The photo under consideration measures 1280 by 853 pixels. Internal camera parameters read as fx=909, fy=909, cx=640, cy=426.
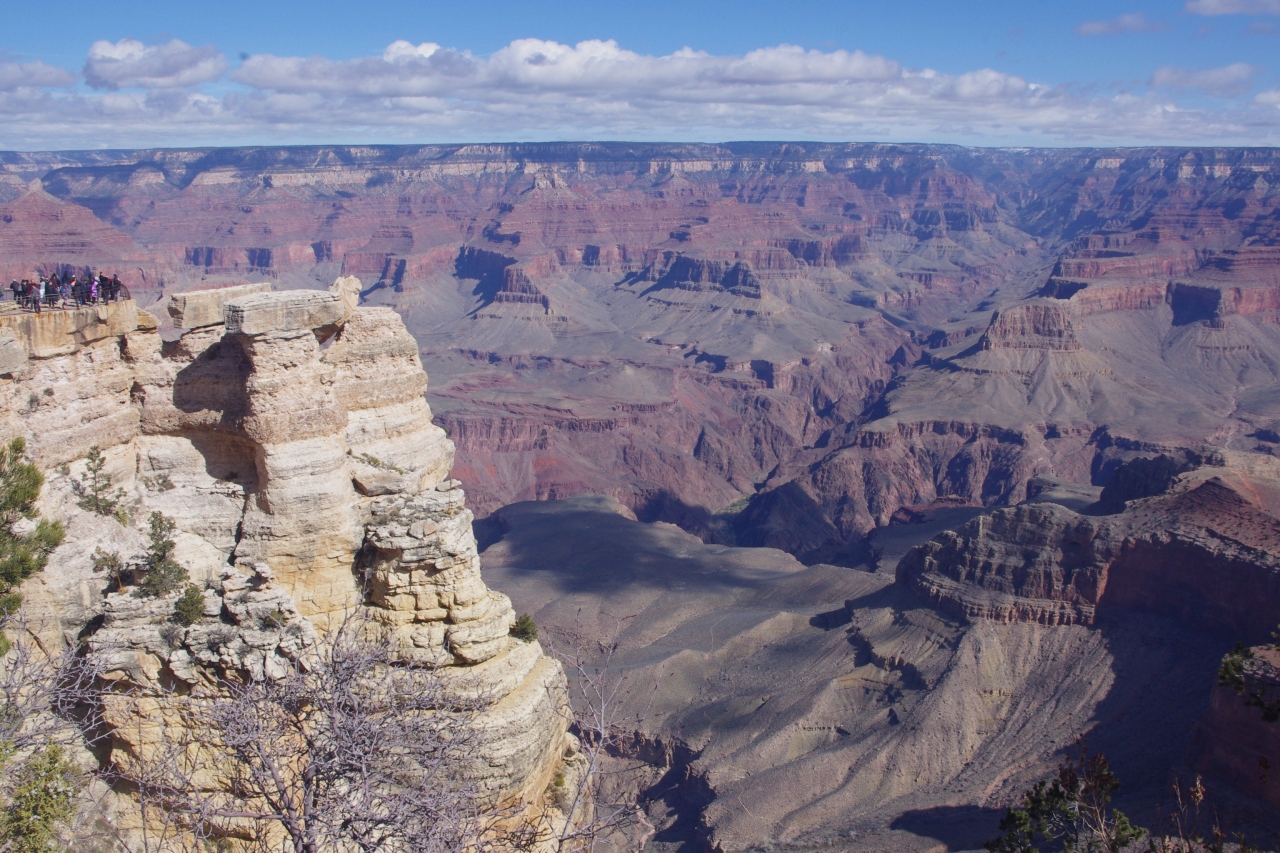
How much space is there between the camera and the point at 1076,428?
116 m

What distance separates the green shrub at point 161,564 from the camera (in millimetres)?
16328

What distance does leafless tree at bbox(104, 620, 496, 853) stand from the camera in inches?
490

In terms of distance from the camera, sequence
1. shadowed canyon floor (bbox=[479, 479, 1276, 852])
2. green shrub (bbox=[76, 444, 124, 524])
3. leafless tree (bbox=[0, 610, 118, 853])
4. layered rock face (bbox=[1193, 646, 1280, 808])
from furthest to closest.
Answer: shadowed canyon floor (bbox=[479, 479, 1276, 852]), layered rock face (bbox=[1193, 646, 1280, 808]), green shrub (bbox=[76, 444, 124, 524]), leafless tree (bbox=[0, 610, 118, 853])

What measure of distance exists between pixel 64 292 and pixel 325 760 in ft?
41.4

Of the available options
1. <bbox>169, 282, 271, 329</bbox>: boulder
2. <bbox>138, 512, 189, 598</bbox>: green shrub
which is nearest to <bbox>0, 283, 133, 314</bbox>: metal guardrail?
<bbox>169, 282, 271, 329</bbox>: boulder

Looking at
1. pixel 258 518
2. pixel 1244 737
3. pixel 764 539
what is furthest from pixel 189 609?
pixel 764 539

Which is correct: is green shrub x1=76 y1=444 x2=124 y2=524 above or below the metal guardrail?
below

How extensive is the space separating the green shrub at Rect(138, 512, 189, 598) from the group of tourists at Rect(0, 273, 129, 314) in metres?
4.84

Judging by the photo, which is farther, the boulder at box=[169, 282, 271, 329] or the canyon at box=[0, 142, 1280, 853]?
the boulder at box=[169, 282, 271, 329]

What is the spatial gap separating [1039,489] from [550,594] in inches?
1872

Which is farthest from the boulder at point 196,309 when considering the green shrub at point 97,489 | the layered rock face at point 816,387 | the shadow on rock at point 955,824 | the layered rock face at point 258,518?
the layered rock face at point 816,387

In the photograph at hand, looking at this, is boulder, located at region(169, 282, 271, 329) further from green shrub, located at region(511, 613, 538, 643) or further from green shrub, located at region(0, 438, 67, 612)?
green shrub, located at region(511, 613, 538, 643)

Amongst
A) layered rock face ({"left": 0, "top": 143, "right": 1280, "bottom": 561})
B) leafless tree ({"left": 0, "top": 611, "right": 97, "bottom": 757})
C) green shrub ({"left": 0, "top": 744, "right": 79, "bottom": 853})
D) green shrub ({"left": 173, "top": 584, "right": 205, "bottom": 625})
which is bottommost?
layered rock face ({"left": 0, "top": 143, "right": 1280, "bottom": 561})

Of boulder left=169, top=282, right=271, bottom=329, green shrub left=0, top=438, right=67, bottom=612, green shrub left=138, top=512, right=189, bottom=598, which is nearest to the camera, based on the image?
green shrub left=0, top=438, right=67, bottom=612
